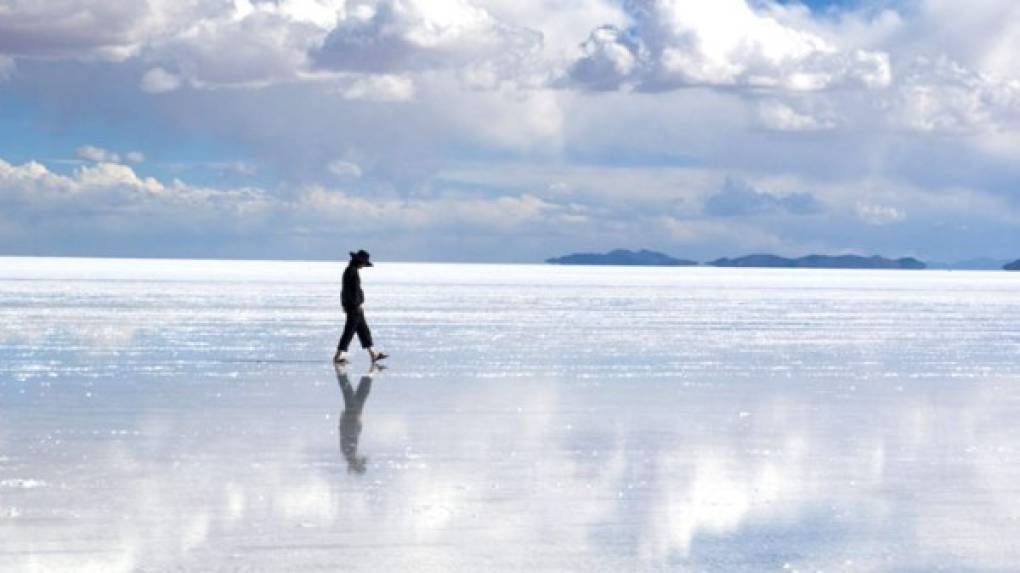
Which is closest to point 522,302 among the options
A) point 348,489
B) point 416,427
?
point 416,427

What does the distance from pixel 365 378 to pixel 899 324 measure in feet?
72.5

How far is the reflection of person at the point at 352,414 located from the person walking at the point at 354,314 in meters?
0.46

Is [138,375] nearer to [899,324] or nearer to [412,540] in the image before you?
[412,540]

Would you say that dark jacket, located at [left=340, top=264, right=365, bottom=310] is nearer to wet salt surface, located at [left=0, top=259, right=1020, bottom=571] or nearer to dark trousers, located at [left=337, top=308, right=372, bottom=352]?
dark trousers, located at [left=337, top=308, right=372, bottom=352]

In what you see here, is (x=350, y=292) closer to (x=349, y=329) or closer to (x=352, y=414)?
(x=349, y=329)

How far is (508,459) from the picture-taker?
12.0 meters

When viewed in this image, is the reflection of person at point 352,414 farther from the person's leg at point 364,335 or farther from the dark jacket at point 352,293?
the dark jacket at point 352,293

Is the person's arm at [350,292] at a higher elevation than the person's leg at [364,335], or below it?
higher

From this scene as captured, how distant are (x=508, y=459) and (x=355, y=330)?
37.9 feet

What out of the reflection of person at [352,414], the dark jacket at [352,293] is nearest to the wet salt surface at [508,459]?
the reflection of person at [352,414]

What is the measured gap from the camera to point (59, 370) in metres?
20.6

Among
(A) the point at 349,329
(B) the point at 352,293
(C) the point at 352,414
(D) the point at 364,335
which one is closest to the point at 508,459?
(C) the point at 352,414

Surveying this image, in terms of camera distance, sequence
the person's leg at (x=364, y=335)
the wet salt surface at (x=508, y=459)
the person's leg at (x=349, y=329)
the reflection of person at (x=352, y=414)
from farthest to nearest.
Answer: the person's leg at (x=349, y=329)
the person's leg at (x=364, y=335)
the reflection of person at (x=352, y=414)
the wet salt surface at (x=508, y=459)

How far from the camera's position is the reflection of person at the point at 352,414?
12.0m
